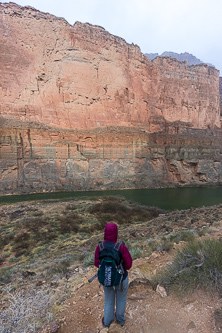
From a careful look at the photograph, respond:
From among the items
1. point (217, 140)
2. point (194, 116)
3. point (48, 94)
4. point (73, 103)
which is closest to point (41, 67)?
point (48, 94)

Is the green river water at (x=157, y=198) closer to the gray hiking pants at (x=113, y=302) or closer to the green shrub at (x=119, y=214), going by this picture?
the green shrub at (x=119, y=214)

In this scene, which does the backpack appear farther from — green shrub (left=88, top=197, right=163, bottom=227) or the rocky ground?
green shrub (left=88, top=197, right=163, bottom=227)

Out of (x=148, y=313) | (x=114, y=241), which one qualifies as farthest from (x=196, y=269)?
(x=114, y=241)

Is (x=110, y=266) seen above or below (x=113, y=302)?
above

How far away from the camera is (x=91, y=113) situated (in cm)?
Answer: 3022

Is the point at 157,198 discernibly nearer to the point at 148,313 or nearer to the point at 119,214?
the point at 119,214

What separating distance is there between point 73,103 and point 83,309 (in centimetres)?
2932

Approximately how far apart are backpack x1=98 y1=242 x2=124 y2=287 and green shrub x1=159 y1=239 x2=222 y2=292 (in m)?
1.06

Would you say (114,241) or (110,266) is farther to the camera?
(114,241)

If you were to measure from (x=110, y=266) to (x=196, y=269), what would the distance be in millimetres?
1413

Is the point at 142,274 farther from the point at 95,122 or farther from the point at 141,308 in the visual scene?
the point at 95,122

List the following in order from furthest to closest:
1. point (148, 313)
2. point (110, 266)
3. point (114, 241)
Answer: point (148, 313) → point (114, 241) → point (110, 266)

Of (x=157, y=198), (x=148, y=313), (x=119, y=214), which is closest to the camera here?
(x=148, y=313)

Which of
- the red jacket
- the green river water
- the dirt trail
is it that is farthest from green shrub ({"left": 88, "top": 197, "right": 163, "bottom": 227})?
the red jacket
